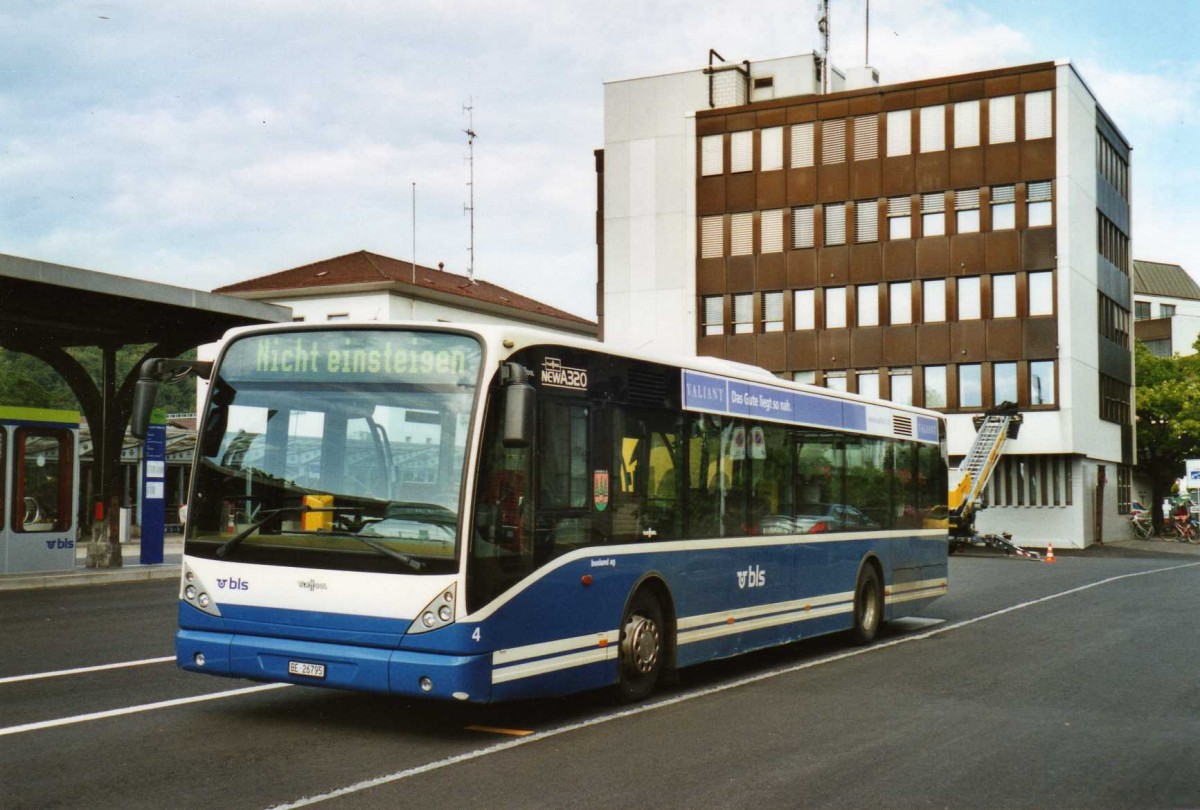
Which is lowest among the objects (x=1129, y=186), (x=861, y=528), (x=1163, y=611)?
(x=1163, y=611)

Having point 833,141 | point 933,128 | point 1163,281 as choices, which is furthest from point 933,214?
point 1163,281

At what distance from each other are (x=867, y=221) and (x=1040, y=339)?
8026 millimetres

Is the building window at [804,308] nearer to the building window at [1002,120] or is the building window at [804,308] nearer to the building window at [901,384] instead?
the building window at [901,384]

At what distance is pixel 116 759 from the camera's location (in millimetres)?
7668

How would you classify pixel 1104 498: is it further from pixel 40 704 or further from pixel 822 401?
pixel 40 704

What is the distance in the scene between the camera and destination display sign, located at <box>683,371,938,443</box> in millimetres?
11352

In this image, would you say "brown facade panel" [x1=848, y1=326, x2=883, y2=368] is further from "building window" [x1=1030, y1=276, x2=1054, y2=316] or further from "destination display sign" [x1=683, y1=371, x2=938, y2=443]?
"destination display sign" [x1=683, y1=371, x2=938, y2=443]

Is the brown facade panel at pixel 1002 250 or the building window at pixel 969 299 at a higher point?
the brown facade panel at pixel 1002 250

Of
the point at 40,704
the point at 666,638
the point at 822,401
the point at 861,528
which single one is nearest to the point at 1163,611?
the point at 861,528

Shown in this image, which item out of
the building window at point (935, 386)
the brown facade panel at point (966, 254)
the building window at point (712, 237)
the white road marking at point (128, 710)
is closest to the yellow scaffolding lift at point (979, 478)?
the building window at point (935, 386)

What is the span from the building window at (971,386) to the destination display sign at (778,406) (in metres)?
35.5

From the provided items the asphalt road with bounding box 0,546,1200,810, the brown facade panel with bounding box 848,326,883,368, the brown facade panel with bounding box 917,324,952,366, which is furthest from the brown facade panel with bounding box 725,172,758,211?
the asphalt road with bounding box 0,546,1200,810

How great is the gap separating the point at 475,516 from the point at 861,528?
728 centimetres

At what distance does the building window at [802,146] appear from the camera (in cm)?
5331
